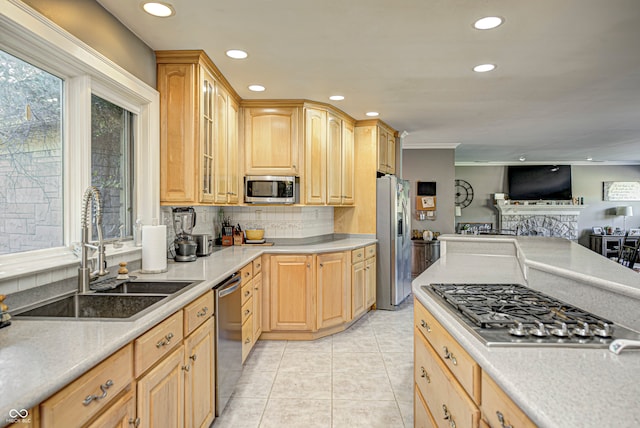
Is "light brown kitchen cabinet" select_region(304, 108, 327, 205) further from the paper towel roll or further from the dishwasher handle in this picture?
the paper towel roll

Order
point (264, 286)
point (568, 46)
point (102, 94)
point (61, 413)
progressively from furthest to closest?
point (264, 286), point (568, 46), point (102, 94), point (61, 413)

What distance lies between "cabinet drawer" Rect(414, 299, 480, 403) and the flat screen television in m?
8.98

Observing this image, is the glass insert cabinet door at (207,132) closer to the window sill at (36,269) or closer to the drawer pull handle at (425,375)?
the window sill at (36,269)

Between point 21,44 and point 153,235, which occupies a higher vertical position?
point 21,44

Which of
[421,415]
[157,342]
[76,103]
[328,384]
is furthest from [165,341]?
[328,384]

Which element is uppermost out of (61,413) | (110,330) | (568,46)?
(568,46)

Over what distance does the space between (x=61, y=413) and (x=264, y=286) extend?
9.06 ft

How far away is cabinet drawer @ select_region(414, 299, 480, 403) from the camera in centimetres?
119

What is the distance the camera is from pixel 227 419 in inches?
94.0

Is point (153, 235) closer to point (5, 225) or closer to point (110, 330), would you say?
point (5, 225)

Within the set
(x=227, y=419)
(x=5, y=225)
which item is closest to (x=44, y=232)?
(x=5, y=225)

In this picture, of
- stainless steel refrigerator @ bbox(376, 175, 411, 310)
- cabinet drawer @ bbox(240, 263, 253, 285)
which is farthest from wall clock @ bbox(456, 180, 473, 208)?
cabinet drawer @ bbox(240, 263, 253, 285)

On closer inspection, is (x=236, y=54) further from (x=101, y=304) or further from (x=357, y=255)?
(x=357, y=255)

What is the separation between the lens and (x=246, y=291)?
10.2ft
